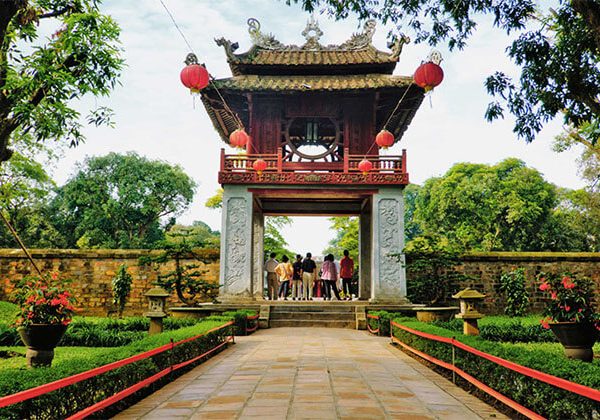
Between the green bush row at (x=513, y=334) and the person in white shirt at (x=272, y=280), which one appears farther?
the person in white shirt at (x=272, y=280)

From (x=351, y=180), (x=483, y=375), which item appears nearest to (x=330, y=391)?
(x=483, y=375)

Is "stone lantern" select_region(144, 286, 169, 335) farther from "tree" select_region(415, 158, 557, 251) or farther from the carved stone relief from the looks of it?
"tree" select_region(415, 158, 557, 251)

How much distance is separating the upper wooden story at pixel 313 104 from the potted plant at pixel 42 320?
24.9 ft

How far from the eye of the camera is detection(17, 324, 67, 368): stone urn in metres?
6.25

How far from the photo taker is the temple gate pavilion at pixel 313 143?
1352 cm

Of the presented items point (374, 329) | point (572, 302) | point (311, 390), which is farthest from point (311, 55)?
point (311, 390)

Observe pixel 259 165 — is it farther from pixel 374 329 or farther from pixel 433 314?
pixel 433 314

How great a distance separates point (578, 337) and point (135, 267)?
42.3 feet

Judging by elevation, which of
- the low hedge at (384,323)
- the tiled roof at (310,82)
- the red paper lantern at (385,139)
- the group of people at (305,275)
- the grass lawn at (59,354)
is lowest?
the grass lawn at (59,354)

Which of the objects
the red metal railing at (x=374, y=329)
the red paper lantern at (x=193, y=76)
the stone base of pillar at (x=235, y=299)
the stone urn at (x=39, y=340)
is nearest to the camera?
the stone urn at (x=39, y=340)

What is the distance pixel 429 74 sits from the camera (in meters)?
10.1

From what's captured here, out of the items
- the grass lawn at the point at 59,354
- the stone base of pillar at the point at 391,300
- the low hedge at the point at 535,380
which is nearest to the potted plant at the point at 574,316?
the low hedge at the point at 535,380

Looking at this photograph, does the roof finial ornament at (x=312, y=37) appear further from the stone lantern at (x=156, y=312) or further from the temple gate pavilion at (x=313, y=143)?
→ the stone lantern at (x=156, y=312)

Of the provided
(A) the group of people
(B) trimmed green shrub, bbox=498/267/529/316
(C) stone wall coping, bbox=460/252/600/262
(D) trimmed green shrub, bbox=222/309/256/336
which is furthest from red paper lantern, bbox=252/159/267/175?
(B) trimmed green shrub, bbox=498/267/529/316
